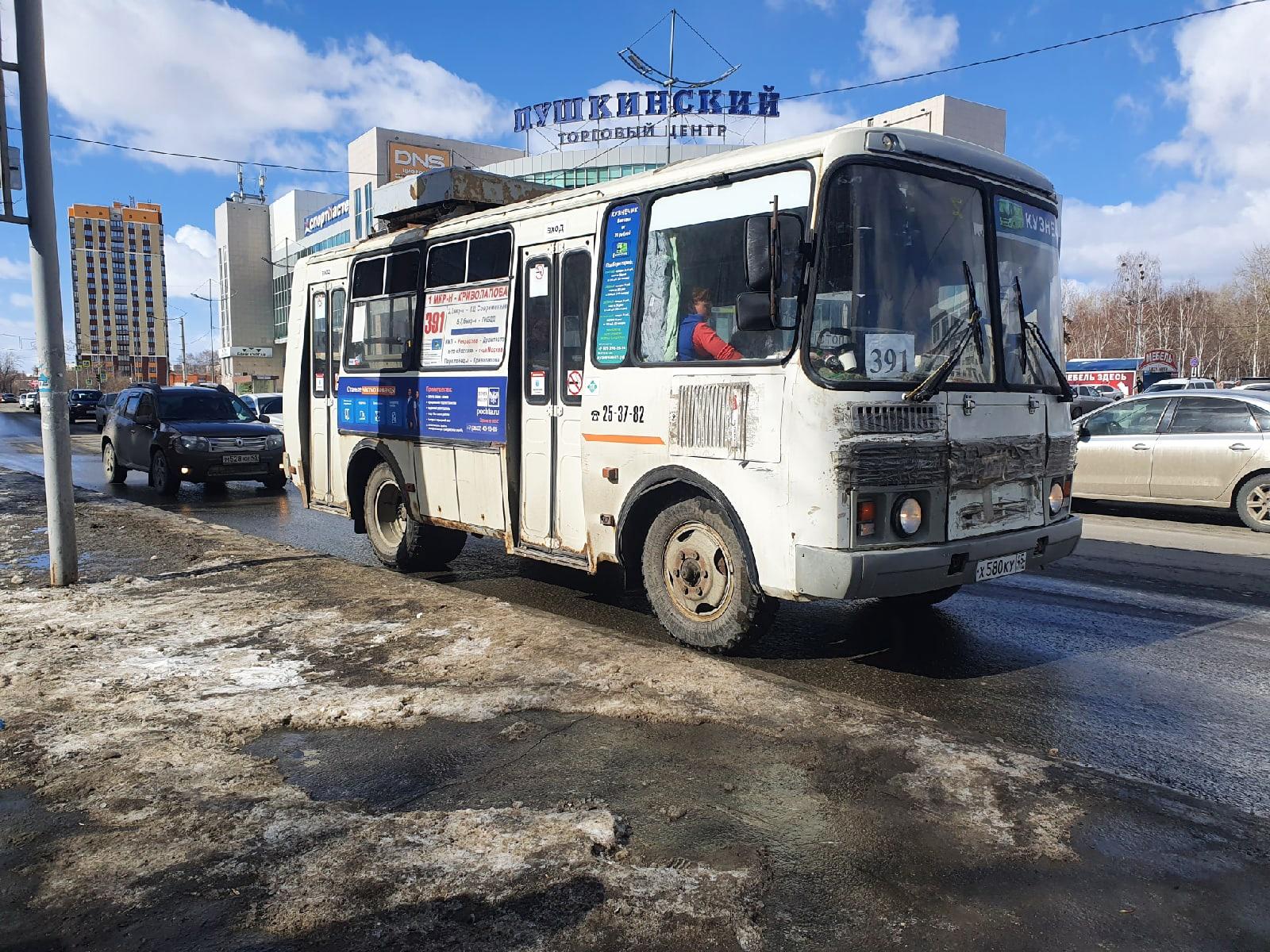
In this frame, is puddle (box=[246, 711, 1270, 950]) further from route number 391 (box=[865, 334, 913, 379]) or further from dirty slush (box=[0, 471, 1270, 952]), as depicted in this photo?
route number 391 (box=[865, 334, 913, 379])

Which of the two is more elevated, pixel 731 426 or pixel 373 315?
pixel 373 315

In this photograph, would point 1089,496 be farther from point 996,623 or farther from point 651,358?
point 651,358

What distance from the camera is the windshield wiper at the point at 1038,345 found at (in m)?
5.68

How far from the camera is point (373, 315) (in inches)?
344

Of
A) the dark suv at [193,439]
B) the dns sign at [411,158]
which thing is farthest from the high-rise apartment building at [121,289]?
the dark suv at [193,439]

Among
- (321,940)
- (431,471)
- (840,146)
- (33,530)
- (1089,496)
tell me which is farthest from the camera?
(1089,496)

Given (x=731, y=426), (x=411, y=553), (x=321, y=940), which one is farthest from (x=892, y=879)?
(x=411, y=553)

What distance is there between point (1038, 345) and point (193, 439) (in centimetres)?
1304

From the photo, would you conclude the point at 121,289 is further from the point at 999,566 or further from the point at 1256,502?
the point at 999,566

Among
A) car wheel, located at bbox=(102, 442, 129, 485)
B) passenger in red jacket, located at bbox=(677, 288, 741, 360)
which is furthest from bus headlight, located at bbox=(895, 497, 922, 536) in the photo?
car wheel, located at bbox=(102, 442, 129, 485)

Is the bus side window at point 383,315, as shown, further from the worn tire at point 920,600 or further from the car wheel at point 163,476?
the car wheel at point 163,476

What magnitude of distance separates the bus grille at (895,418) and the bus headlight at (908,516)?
1.26ft

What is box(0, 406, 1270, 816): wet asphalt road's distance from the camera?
4434 mm

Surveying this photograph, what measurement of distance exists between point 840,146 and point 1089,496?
32.6 ft
